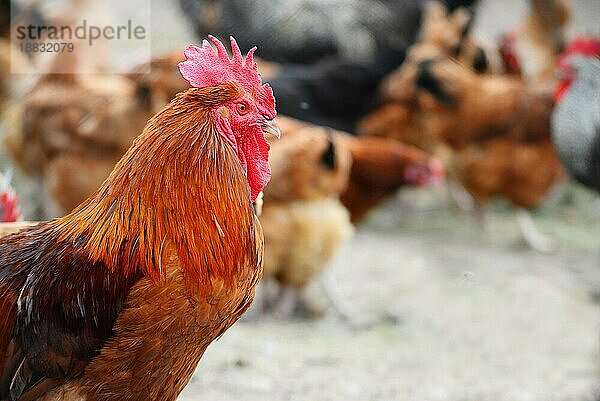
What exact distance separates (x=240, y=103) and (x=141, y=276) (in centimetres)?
57

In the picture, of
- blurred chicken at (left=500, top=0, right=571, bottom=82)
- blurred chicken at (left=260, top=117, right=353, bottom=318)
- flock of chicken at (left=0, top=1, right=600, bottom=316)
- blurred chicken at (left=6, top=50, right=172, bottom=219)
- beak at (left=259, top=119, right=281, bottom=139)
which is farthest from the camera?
blurred chicken at (left=500, top=0, right=571, bottom=82)

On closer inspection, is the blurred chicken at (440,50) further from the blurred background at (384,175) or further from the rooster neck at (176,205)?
the rooster neck at (176,205)

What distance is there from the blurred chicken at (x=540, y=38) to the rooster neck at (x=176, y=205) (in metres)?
6.11

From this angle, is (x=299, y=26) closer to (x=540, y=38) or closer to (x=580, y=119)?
(x=540, y=38)

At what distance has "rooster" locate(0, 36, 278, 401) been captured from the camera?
2.18 meters

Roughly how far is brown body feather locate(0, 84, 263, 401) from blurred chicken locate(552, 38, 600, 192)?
11.8ft

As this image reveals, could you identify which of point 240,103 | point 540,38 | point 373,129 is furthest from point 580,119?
point 240,103

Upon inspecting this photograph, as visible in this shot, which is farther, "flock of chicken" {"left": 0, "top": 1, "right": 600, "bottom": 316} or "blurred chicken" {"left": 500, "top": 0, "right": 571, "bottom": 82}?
"blurred chicken" {"left": 500, "top": 0, "right": 571, "bottom": 82}

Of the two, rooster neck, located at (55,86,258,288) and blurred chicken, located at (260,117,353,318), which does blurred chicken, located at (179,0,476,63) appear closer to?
blurred chicken, located at (260,117,353,318)

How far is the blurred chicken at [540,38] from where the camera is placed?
7948mm

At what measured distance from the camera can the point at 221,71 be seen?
2326 mm

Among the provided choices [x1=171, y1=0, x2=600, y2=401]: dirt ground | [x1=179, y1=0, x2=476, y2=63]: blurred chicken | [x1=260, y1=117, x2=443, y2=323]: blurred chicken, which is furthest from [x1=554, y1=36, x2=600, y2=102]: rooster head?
[x1=179, y1=0, x2=476, y2=63]: blurred chicken

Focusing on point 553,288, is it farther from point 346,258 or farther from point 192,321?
point 192,321

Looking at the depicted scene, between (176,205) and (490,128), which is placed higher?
(176,205)
